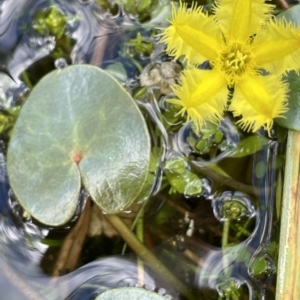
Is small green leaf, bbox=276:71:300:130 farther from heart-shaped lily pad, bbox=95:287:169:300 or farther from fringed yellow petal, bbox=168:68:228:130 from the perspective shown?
heart-shaped lily pad, bbox=95:287:169:300

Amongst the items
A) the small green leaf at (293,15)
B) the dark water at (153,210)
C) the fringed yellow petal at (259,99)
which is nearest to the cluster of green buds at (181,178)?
the dark water at (153,210)

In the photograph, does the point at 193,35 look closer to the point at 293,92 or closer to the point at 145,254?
the point at 293,92

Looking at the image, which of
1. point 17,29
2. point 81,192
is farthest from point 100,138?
point 17,29

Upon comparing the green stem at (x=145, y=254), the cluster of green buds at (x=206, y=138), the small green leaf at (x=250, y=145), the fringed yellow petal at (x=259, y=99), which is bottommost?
the green stem at (x=145, y=254)

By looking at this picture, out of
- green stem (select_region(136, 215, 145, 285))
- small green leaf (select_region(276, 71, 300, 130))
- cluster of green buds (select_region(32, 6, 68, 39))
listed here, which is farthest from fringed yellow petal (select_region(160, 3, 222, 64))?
green stem (select_region(136, 215, 145, 285))

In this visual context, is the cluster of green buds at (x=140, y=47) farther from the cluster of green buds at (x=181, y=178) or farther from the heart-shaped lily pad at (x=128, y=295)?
the heart-shaped lily pad at (x=128, y=295)

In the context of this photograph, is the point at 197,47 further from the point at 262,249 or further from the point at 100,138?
the point at 262,249

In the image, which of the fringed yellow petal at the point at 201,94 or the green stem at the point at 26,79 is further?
the green stem at the point at 26,79
